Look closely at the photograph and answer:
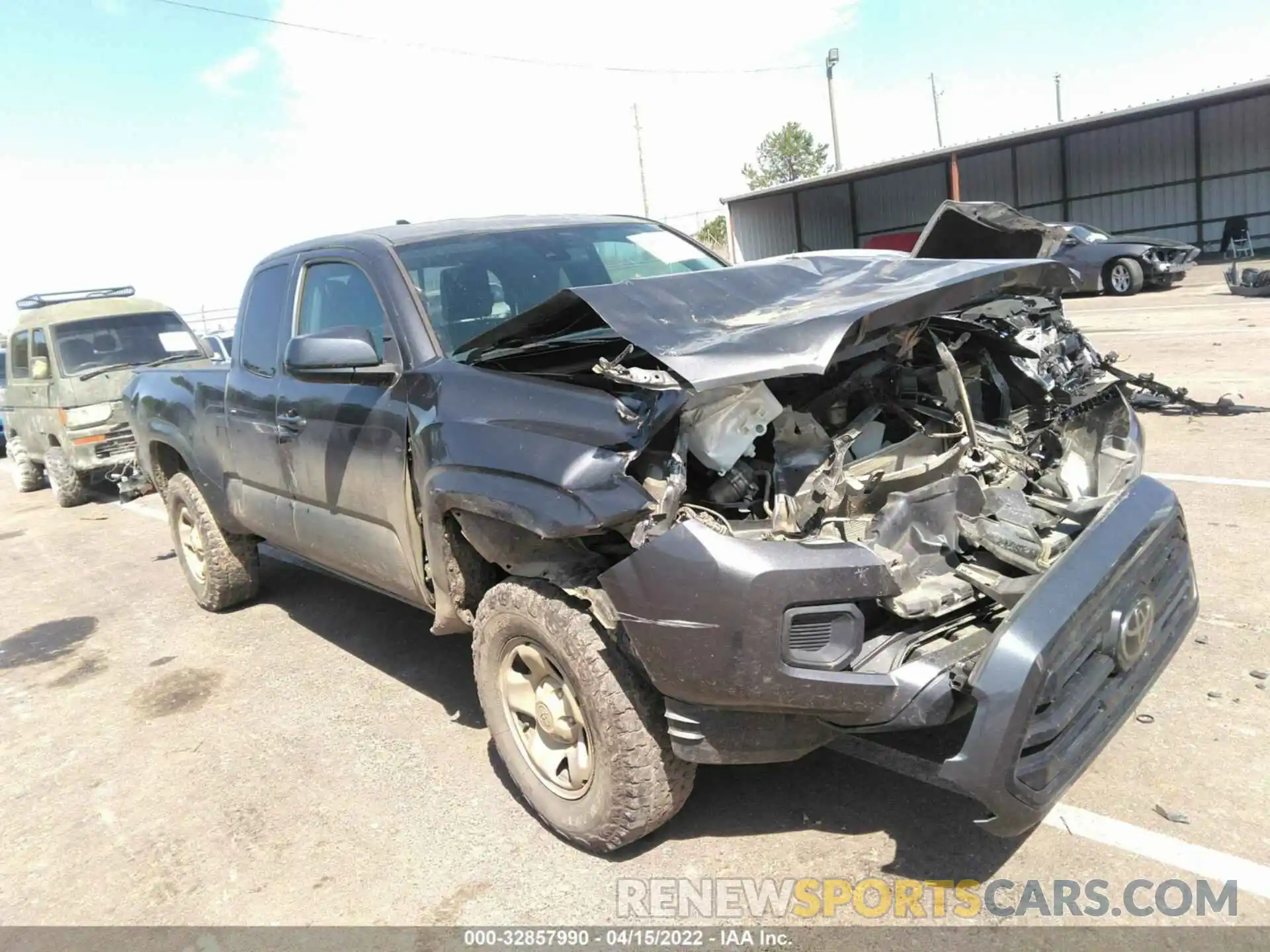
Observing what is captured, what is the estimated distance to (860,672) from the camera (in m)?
2.38

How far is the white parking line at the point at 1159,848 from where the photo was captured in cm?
252

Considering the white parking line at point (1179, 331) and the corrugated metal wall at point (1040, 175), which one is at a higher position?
the corrugated metal wall at point (1040, 175)

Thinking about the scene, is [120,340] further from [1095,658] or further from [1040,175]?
[1040,175]

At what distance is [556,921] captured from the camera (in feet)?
8.87

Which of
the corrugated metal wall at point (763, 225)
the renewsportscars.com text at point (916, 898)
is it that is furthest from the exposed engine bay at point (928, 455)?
the corrugated metal wall at point (763, 225)

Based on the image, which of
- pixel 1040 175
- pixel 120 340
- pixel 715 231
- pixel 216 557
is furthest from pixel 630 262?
pixel 715 231

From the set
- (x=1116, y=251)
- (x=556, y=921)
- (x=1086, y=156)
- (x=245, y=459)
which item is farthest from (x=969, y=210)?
(x=1086, y=156)

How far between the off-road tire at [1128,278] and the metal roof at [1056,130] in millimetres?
6531

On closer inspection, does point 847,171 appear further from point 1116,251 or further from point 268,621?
point 268,621

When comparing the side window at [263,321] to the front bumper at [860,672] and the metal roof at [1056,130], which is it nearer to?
the front bumper at [860,672]

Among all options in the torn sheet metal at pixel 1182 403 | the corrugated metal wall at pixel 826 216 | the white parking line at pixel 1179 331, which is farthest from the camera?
the corrugated metal wall at pixel 826 216

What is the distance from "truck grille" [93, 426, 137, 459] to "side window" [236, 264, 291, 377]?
6.40 m

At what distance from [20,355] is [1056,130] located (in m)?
23.2

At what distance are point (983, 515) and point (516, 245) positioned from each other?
2.35 metres
